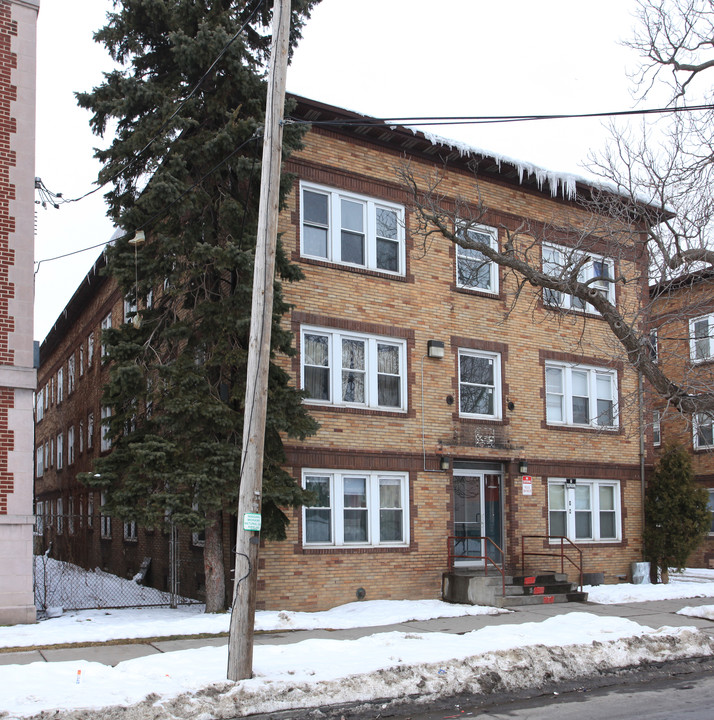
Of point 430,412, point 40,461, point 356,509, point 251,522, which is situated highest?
point 430,412

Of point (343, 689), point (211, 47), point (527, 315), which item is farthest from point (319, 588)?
point (211, 47)

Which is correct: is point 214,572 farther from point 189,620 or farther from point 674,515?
point 674,515

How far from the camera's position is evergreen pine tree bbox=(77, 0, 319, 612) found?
1331 cm

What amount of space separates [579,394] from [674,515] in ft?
12.5

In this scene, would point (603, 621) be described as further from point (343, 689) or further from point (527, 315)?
point (527, 315)

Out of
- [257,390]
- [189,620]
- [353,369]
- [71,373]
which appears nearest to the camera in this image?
[257,390]

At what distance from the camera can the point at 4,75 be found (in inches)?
560

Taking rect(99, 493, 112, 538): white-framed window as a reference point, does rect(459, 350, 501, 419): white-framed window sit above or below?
above

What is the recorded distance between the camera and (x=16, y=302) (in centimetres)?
1387

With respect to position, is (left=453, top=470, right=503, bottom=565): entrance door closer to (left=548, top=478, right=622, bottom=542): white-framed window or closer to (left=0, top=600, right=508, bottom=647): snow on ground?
(left=548, top=478, right=622, bottom=542): white-framed window

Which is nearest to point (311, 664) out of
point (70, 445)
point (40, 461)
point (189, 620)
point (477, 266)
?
point (189, 620)

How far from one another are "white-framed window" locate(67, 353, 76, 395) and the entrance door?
17306 mm

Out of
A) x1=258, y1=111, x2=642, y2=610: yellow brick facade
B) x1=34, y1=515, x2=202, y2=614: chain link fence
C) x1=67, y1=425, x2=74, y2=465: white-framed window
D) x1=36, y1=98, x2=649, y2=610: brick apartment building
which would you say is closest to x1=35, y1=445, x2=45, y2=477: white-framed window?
x1=67, y1=425, x2=74, y2=465: white-framed window

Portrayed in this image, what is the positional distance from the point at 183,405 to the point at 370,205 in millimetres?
7054
